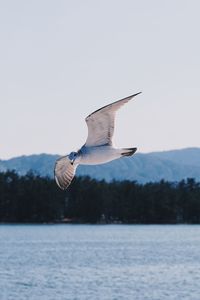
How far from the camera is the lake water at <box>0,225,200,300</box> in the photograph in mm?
48969

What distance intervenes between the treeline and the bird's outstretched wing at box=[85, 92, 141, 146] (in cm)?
13390

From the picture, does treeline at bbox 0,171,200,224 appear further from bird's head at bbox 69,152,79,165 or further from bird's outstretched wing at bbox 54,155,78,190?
bird's head at bbox 69,152,79,165

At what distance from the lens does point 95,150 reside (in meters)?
9.67

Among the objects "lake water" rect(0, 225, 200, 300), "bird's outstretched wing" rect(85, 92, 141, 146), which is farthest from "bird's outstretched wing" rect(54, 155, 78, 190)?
"lake water" rect(0, 225, 200, 300)

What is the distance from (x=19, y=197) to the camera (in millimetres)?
146125

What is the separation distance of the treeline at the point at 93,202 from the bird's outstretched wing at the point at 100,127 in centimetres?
13390

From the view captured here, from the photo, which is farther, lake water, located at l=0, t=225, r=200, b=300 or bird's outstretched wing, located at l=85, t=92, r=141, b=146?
lake water, located at l=0, t=225, r=200, b=300

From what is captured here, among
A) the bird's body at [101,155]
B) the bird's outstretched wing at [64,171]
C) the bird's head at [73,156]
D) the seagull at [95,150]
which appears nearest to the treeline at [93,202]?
the bird's outstretched wing at [64,171]

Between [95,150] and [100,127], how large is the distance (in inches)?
13.8

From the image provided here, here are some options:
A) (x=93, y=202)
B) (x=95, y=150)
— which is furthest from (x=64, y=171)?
(x=93, y=202)

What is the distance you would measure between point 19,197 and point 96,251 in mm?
62420

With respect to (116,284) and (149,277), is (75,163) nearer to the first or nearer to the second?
(116,284)

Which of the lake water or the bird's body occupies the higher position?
the bird's body

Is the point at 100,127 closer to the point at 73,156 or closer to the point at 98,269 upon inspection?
the point at 73,156
